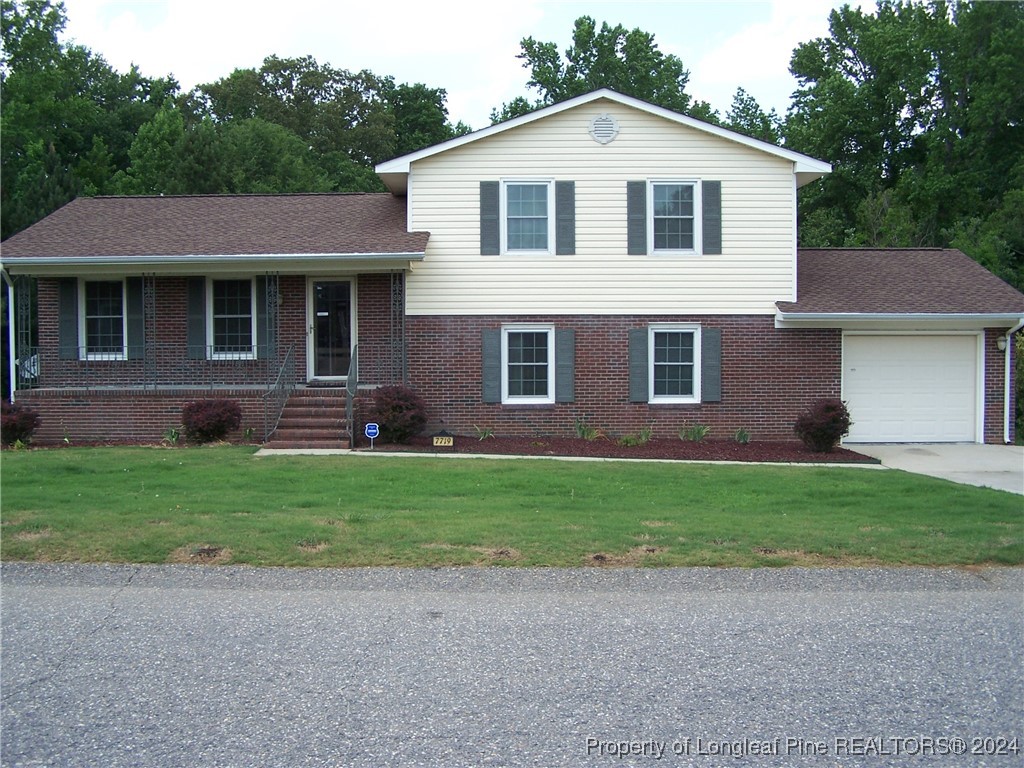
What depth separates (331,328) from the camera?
18750 mm

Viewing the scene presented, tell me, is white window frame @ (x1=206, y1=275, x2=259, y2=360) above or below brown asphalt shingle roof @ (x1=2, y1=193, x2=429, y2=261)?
below

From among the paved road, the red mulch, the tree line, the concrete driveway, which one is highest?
the tree line

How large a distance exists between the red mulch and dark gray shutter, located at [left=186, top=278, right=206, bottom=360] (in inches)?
168

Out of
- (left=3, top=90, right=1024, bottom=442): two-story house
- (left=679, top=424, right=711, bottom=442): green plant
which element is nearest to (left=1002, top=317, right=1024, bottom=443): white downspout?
(left=3, top=90, right=1024, bottom=442): two-story house

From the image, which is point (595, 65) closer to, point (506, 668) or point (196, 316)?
point (196, 316)

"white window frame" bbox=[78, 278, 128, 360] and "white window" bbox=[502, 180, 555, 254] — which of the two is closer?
"white window" bbox=[502, 180, 555, 254]

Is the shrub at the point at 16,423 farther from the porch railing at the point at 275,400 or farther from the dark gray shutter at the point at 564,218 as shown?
the dark gray shutter at the point at 564,218

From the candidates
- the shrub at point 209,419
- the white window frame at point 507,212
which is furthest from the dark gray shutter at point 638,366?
the shrub at point 209,419

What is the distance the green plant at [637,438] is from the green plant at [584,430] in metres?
0.50

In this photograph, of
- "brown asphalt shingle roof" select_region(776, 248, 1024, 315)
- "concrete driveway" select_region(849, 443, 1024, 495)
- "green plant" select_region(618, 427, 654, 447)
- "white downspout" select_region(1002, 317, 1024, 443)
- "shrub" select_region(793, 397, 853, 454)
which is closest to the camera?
"concrete driveway" select_region(849, 443, 1024, 495)

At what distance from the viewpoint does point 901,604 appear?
6.97m

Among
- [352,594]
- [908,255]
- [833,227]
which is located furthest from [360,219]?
[833,227]

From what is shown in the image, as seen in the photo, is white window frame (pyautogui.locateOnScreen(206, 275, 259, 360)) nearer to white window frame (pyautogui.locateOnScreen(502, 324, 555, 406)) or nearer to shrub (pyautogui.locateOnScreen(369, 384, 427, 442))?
shrub (pyautogui.locateOnScreen(369, 384, 427, 442))

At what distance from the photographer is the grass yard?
27.5 feet
